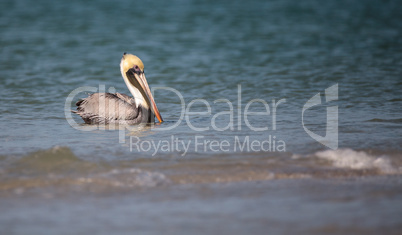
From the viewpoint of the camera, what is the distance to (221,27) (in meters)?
16.0

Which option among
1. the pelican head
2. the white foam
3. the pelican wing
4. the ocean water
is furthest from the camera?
the pelican head

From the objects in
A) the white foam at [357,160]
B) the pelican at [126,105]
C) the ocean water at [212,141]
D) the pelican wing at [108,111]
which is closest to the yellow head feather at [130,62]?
the pelican at [126,105]

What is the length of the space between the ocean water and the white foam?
0.01 m

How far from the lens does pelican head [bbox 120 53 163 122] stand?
21.0ft

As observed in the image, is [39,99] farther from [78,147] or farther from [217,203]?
[217,203]

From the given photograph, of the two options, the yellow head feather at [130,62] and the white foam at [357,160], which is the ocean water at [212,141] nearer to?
the white foam at [357,160]

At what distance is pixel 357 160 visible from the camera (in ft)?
13.8

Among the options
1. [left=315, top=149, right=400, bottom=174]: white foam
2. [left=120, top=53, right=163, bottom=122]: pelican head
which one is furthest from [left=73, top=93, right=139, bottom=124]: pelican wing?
[left=315, top=149, right=400, bottom=174]: white foam

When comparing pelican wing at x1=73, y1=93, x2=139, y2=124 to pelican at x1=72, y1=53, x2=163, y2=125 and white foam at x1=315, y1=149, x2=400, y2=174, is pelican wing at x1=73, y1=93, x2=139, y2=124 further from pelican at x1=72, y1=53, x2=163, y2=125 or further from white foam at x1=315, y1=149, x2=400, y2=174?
white foam at x1=315, y1=149, x2=400, y2=174

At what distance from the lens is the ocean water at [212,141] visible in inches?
124

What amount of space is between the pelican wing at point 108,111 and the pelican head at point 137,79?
17 centimetres

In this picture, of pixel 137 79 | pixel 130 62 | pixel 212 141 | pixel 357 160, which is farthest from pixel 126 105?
pixel 357 160

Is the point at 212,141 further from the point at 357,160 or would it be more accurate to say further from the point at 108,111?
the point at 108,111

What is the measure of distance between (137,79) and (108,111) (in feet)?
1.94
